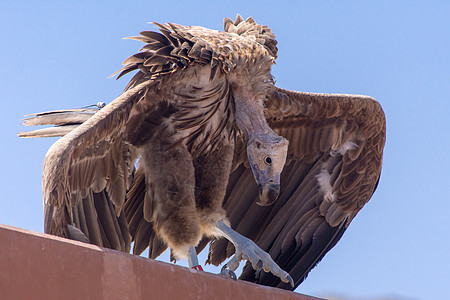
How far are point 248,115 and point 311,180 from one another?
4.03 ft

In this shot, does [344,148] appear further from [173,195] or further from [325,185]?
[173,195]

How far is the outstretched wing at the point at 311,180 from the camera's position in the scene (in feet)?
22.5

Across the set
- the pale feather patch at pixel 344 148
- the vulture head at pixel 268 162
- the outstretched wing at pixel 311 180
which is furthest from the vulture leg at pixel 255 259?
the pale feather patch at pixel 344 148

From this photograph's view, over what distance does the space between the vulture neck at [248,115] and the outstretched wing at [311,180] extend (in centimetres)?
50

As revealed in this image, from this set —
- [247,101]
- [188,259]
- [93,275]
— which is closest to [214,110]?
[247,101]

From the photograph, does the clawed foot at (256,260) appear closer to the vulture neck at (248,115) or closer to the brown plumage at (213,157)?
the brown plumage at (213,157)

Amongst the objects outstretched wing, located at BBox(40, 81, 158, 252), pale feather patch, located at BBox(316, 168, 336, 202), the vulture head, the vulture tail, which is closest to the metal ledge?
outstretched wing, located at BBox(40, 81, 158, 252)

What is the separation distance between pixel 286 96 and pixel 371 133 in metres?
0.82

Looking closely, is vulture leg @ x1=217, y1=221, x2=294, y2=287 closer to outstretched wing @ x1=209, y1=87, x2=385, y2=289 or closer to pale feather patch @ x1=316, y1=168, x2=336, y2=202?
outstretched wing @ x1=209, y1=87, x2=385, y2=289

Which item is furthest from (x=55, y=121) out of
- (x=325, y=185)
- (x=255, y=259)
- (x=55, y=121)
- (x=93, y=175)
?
(x=325, y=185)

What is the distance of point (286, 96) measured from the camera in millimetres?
6789

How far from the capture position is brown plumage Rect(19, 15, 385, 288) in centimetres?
571

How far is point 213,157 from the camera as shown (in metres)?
6.45

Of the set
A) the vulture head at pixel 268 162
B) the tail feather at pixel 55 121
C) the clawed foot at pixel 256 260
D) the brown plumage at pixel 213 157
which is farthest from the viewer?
the tail feather at pixel 55 121
